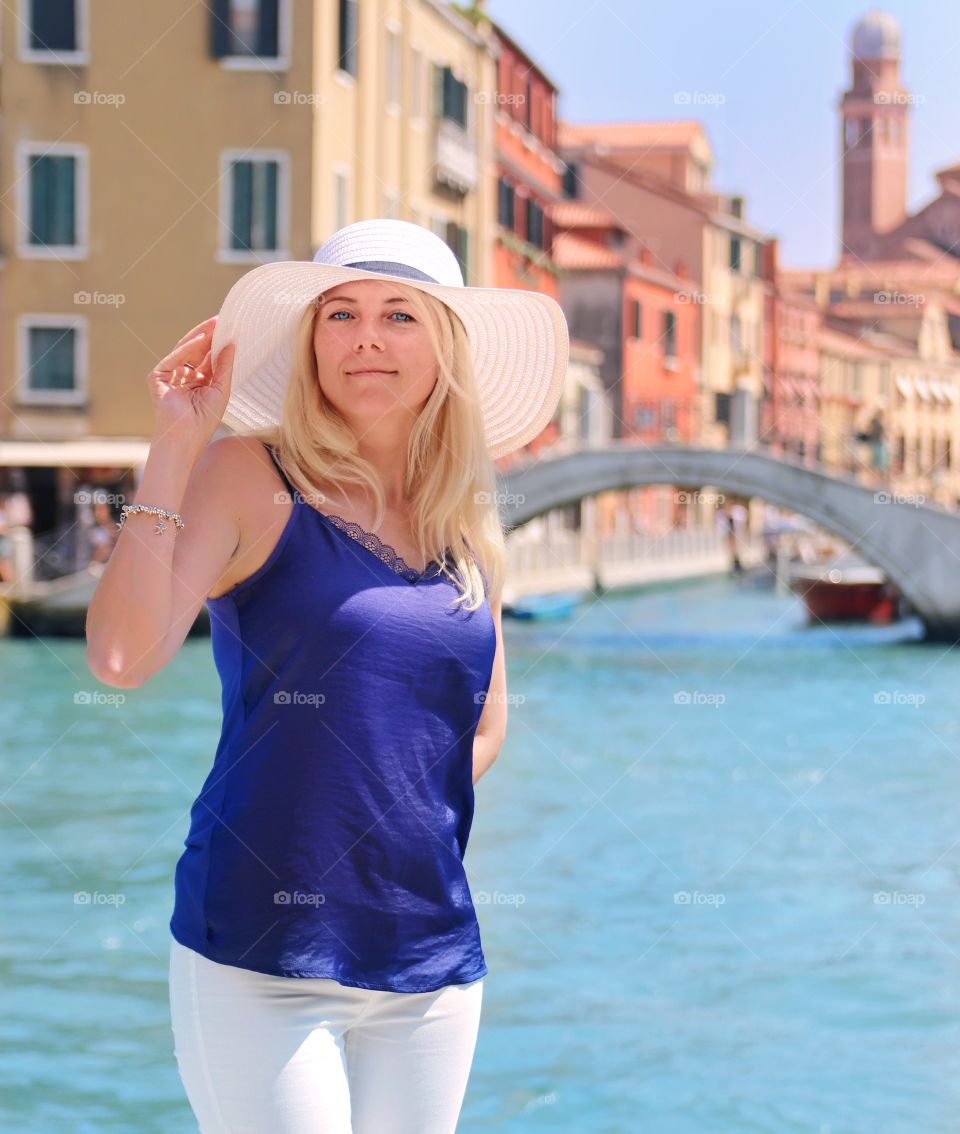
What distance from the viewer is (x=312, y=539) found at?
4.88ft

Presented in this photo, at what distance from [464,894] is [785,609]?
75.3 ft

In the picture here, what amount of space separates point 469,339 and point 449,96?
1896 cm

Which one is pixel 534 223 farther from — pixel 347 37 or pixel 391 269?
pixel 391 269

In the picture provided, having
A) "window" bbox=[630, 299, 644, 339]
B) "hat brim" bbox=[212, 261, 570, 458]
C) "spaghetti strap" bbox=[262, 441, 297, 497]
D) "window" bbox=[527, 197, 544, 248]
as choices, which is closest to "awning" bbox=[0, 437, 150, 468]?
"window" bbox=[527, 197, 544, 248]

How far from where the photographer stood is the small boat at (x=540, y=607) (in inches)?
781

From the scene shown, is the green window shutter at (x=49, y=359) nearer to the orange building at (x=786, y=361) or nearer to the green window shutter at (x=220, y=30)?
the green window shutter at (x=220, y=30)

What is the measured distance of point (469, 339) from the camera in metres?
1.74

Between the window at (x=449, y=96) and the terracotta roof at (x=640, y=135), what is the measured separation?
751 inches

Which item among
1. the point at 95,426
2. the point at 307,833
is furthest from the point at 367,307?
the point at 95,426

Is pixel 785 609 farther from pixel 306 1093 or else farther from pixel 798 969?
pixel 306 1093

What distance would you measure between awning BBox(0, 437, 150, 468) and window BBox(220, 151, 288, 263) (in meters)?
1.94

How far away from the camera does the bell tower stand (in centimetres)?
6794

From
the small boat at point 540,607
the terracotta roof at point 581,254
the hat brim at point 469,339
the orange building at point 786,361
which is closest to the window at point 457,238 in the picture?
the small boat at point 540,607

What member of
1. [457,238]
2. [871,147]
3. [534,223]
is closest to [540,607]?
[457,238]
